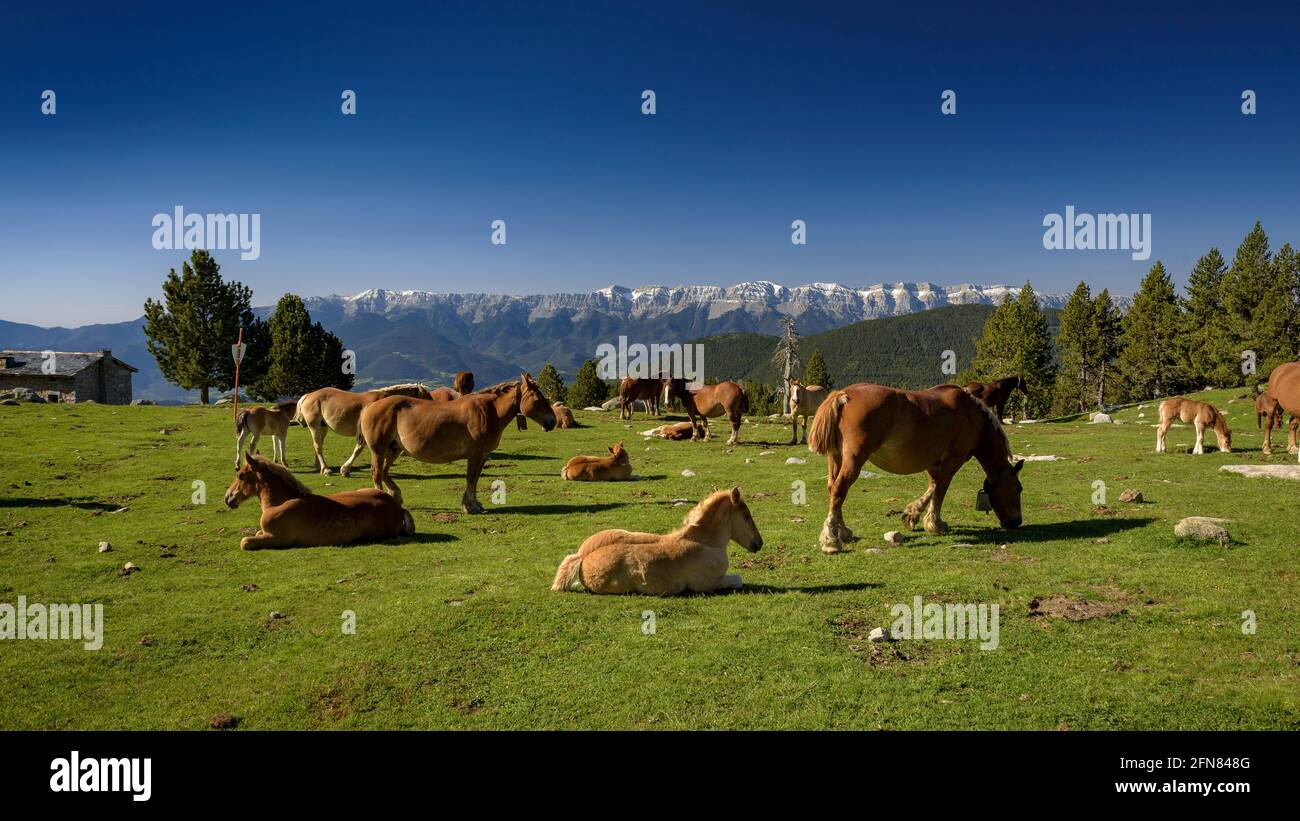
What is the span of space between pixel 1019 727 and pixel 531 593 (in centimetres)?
607

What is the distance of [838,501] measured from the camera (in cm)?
1149

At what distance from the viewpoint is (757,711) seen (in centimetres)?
595

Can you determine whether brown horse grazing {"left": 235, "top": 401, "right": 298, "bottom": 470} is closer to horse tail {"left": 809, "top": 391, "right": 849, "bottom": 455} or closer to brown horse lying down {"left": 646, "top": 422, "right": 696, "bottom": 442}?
brown horse lying down {"left": 646, "top": 422, "right": 696, "bottom": 442}

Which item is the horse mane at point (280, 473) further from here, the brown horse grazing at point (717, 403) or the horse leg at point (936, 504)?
the brown horse grazing at point (717, 403)

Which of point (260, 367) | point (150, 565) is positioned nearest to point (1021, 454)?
point (150, 565)

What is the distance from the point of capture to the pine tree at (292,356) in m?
67.1

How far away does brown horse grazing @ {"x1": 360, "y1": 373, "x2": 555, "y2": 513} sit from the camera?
1585 cm

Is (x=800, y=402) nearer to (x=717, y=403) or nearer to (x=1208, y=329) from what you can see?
(x=717, y=403)

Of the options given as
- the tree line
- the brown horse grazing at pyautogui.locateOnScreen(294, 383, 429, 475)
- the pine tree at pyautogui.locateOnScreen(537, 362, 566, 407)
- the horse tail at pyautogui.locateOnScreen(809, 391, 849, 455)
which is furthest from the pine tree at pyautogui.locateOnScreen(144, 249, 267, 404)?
the horse tail at pyautogui.locateOnScreen(809, 391, 849, 455)

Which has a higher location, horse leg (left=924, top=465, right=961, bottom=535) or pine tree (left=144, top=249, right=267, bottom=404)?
pine tree (left=144, top=249, right=267, bottom=404)

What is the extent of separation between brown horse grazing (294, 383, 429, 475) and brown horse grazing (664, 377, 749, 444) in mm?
13761

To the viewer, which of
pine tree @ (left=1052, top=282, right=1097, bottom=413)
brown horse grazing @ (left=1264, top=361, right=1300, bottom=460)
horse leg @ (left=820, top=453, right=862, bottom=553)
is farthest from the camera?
pine tree @ (left=1052, top=282, right=1097, bottom=413)
